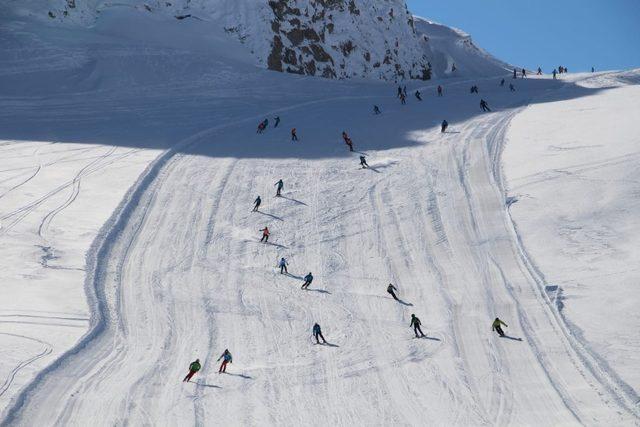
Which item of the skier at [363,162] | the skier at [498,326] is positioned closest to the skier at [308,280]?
the skier at [498,326]

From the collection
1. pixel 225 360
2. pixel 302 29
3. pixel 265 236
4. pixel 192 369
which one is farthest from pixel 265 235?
pixel 302 29

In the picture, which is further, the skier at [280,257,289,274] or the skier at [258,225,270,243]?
the skier at [258,225,270,243]

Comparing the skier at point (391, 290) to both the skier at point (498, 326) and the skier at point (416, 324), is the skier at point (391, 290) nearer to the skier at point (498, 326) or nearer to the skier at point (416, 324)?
the skier at point (416, 324)

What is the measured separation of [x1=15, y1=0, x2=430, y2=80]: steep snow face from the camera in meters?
62.0

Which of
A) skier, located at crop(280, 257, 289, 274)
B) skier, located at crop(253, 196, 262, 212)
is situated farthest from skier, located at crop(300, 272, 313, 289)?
skier, located at crop(253, 196, 262, 212)

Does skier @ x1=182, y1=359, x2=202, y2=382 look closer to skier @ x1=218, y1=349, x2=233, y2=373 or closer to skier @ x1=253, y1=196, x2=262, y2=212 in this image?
skier @ x1=218, y1=349, x2=233, y2=373

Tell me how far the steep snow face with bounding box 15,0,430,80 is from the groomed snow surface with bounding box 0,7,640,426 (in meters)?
7.41

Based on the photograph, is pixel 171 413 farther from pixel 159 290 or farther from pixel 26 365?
pixel 159 290

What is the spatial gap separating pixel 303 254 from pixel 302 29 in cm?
3700

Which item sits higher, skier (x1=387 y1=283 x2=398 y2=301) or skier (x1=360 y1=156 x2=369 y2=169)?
skier (x1=360 y1=156 x2=369 y2=169)

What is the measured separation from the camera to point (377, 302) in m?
27.5

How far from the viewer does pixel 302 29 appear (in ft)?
215

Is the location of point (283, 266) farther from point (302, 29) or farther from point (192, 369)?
point (302, 29)

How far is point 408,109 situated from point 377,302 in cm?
2836
